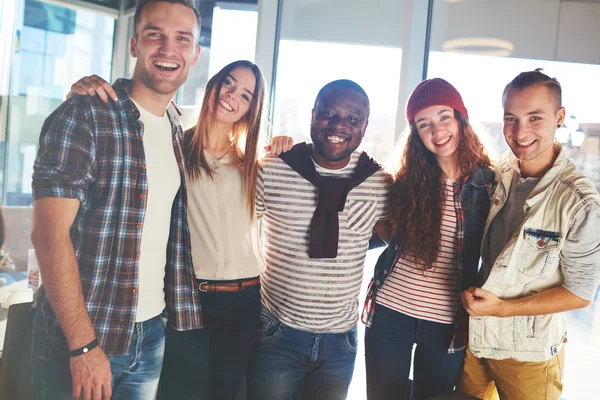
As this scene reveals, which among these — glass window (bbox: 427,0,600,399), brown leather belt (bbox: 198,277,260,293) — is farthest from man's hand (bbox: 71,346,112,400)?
glass window (bbox: 427,0,600,399)

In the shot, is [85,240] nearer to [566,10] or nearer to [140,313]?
[140,313]

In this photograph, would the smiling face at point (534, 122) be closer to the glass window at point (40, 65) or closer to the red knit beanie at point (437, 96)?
the red knit beanie at point (437, 96)

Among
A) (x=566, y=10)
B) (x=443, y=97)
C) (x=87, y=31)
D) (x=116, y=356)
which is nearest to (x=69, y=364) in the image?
(x=116, y=356)

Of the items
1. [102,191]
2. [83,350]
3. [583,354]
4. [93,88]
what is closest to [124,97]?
[93,88]

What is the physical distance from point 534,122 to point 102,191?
132cm

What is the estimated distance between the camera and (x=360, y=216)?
179 centimetres

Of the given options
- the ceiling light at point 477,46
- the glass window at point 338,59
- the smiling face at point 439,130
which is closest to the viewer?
the smiling face at point 439,130

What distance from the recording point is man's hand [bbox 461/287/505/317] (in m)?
1.66

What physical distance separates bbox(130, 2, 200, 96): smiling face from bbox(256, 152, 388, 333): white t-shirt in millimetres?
520

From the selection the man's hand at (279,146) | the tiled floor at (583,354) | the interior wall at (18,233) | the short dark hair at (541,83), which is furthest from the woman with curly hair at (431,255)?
the interior wall at (18,233)

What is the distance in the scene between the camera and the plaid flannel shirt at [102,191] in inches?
47.2

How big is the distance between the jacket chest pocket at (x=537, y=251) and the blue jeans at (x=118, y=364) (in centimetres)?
116

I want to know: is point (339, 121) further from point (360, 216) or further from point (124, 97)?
point (124, 97)

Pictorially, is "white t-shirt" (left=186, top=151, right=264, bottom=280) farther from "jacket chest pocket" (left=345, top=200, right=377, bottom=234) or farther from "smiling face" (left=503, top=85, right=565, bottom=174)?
"smiling face" (left=503, top=85, right=565, bottom=174)
